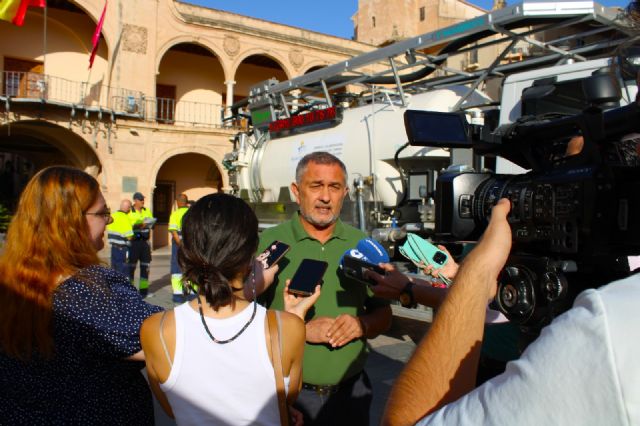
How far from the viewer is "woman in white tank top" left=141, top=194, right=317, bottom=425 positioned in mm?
1656

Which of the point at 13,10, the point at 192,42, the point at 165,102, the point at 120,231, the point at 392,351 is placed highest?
the point at 192,42

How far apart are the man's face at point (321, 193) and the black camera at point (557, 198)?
975mm

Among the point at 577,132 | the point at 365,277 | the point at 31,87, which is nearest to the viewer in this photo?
the point at 577,132

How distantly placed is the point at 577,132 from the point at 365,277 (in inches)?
36.1

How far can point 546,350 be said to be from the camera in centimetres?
73

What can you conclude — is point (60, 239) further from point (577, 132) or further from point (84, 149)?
point (84, 149)

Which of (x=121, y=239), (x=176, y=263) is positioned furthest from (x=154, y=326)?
(x=121, y=239)

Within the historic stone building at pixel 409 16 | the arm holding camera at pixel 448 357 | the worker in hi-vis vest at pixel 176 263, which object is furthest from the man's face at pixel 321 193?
the historic stone building at pixel 409 16

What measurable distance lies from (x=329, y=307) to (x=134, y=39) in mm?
19162

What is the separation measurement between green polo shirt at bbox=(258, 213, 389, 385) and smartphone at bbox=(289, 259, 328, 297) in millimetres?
326

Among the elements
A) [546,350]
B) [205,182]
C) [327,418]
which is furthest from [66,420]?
[205,182]

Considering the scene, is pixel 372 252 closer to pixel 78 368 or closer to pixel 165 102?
pixel 78 368

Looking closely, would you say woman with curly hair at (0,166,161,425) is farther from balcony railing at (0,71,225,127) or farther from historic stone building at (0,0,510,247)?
historic stone building at (0,0,510,247)

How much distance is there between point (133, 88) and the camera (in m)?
19.1
